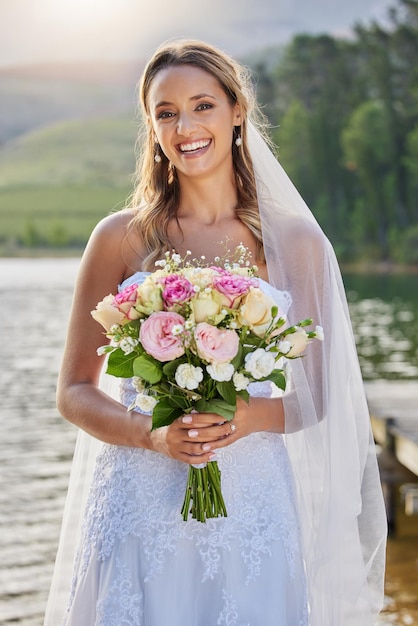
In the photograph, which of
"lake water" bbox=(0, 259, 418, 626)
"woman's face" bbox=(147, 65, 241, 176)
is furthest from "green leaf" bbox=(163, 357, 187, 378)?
"lake water" bbox=(0, 259, 418, 626)

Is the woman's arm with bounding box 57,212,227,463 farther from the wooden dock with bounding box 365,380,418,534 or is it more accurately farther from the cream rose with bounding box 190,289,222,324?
the wooden dock with bounding box 365,380,418,534

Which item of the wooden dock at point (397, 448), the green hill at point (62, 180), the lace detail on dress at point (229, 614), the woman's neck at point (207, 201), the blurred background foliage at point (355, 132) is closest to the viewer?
the lace detail on dress at point (229, 614)

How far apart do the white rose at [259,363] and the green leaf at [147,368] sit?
0.21 m

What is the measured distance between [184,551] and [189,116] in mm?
1180

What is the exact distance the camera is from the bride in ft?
8.30

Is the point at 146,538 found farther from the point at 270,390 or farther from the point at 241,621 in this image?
the point at 270,390

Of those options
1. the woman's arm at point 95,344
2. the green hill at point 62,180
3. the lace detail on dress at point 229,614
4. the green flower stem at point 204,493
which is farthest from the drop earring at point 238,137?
the green hill at point 62,180

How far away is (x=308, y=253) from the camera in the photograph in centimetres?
284

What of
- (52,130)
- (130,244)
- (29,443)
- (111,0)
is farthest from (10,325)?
(111,0)

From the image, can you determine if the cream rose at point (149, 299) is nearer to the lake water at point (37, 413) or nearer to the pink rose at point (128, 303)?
the pink rose at point (128, 303)

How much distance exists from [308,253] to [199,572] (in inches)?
37.1

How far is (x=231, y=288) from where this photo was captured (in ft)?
7.65

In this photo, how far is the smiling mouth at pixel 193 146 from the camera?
9.13 feet

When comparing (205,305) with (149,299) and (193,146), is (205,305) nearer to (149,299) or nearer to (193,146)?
(149,299)
